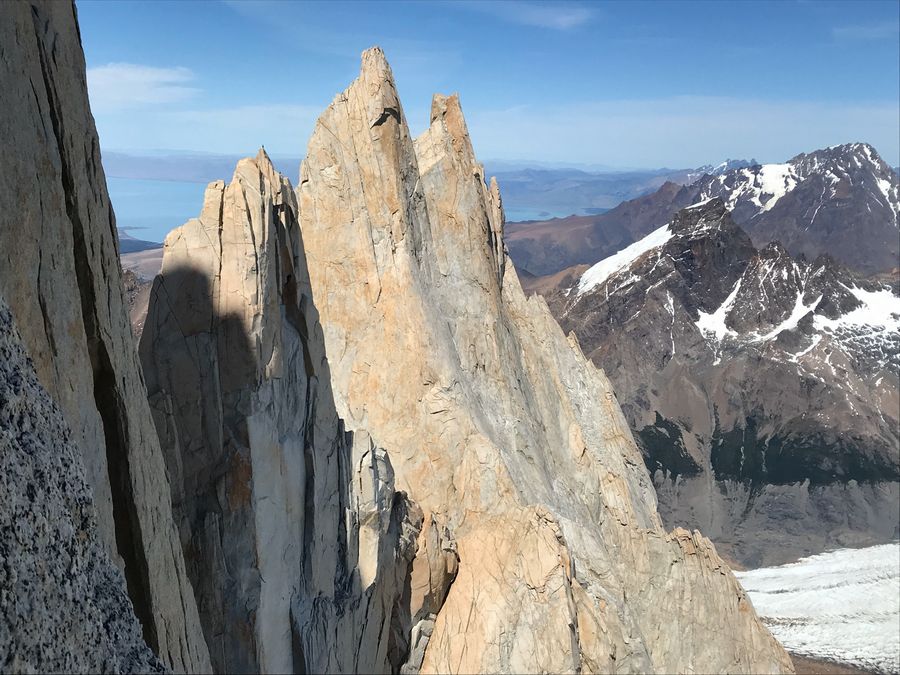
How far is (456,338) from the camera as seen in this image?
2578 cm

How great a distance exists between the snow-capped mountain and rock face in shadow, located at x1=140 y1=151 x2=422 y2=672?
440ft

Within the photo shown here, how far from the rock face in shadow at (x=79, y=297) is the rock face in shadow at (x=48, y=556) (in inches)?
121

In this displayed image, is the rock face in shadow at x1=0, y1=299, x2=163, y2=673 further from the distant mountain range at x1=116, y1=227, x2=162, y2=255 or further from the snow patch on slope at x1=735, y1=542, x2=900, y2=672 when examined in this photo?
the distant mountain range at x1=116, y1=227, x2=162, y2=255

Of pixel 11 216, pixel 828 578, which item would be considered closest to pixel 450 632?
pixel 11 216

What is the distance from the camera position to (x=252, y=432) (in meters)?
13.3

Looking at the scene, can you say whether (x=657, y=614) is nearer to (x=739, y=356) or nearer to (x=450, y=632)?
(x=450, y=632)

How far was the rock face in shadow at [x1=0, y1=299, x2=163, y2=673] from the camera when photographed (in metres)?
3.16

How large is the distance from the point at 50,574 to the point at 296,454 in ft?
37.3

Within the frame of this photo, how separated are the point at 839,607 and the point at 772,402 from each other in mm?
91994

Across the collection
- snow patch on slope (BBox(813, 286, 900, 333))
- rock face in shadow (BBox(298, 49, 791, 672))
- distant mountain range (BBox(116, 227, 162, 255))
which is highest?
distant mountain range (BBox(116, 227, 162, 255))

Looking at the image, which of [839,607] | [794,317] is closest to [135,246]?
[839,607]

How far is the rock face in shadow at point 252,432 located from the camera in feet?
42.1

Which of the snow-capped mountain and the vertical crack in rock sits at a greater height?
the vertical crack in rock

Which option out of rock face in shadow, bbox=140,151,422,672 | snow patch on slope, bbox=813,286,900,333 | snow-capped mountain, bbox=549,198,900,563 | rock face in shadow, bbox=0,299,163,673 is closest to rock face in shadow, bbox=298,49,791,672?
rock face in shadow, bbox=140,151,422,672
